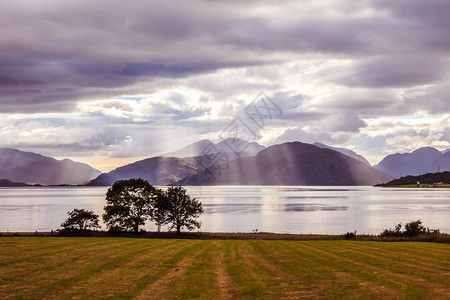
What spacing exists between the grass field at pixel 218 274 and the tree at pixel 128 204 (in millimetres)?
41942

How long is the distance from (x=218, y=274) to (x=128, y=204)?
56.7 metres

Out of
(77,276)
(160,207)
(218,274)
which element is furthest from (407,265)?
(160,207)

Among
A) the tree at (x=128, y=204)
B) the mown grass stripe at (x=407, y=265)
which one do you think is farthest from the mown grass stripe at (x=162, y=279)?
the tree at (x=128, y=204)

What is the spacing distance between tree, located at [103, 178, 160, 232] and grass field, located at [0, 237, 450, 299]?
1651 inches

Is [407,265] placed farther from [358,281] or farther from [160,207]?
[160,207]

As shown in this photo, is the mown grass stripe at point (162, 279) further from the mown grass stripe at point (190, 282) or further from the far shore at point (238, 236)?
the far shore at point (238, 236)

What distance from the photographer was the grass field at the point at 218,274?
62.5 ft

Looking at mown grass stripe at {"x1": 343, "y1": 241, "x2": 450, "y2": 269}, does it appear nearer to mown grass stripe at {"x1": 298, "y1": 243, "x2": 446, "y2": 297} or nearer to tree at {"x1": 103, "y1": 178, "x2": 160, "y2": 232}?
mown grass stripe at {"x1": 298, "y1": 243, "x2": 446, "y2": 297}

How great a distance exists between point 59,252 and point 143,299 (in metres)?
16.1

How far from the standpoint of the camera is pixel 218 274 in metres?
23.6

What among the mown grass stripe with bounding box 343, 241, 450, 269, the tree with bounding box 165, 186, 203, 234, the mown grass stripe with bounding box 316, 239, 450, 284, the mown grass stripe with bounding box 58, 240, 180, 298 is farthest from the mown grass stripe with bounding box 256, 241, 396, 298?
the tree with bounding box 165, 186, 203, 234

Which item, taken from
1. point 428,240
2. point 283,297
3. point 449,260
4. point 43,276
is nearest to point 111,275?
point 43,276

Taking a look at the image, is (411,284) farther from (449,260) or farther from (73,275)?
(73,275)

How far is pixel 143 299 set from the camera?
58.6ft
